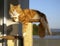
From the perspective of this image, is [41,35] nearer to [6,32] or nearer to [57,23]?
[57,23]

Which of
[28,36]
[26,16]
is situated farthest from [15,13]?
[28,36]

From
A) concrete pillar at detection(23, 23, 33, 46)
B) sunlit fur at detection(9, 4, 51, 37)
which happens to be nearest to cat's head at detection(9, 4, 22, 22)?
sunlit fur at detection(9, 4, 51, 37)

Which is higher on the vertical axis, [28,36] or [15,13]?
[15,13]

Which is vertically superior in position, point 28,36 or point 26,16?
point 26,16

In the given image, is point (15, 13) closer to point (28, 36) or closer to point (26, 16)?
point (26, 16)

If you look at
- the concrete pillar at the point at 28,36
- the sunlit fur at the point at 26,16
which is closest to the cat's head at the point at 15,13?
the sunlit fur at the point at 26,16

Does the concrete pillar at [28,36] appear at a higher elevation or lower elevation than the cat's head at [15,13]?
lower

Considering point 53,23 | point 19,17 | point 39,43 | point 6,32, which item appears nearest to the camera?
point 19,17

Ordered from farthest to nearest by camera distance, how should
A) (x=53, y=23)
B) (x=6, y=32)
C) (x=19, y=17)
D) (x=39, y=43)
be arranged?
(x=6, y=32) < (x=39, y=43) < (x=53, y=23) < (x=19, y=17)

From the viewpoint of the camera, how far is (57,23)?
1518mm

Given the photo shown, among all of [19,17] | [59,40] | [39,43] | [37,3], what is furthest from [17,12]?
[59,40]

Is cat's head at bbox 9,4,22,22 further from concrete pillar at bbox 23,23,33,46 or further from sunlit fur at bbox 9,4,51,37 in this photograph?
concrete pillar at bbox 23,23,33,46

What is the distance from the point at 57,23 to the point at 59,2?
240 mm

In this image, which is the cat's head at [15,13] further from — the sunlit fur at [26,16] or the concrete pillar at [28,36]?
the concrete pillar at [28,36]
